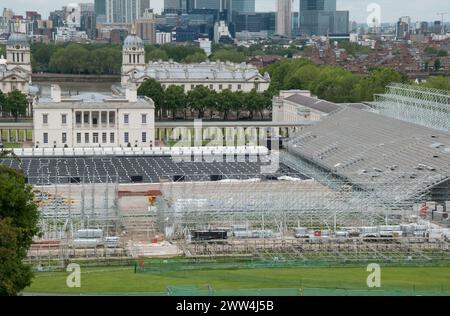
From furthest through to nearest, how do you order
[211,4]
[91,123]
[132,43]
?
[211,4] < [132,43] < [91,123]

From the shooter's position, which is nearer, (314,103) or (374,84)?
(314,103)

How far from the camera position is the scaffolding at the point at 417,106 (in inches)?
907

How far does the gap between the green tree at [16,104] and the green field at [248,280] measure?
2179 centimetres

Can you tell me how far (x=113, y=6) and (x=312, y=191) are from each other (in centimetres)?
1888

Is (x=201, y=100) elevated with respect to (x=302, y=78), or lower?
lower

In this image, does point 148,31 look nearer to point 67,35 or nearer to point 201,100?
point 67,35

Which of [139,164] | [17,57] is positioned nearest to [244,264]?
[139,164]

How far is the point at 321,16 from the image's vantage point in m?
42.5

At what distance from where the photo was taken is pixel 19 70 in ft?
126

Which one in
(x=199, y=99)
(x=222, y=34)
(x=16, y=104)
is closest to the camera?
(x=16, y=104)

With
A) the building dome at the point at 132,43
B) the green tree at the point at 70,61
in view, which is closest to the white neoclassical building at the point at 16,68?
the building dome at the point at 132,43

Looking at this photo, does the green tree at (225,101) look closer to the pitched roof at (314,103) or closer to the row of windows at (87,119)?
the pitched roof at (314,103)

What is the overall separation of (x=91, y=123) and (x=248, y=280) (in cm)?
1717
